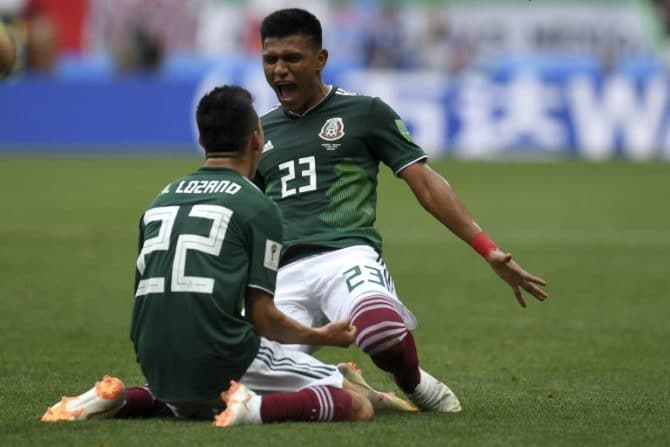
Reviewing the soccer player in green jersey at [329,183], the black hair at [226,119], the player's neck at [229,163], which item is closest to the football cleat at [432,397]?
the soccer player in green jersey at [329,183]

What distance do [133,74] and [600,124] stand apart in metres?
11.0

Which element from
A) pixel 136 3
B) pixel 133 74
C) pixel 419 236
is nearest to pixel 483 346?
pixel 419 236

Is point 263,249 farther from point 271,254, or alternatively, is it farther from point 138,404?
point 138,404

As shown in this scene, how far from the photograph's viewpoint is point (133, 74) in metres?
32.6

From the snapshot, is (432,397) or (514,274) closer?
(514,274)

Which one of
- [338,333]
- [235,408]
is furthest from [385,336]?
[235,408]

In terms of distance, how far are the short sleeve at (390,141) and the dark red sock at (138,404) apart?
5.71 feet

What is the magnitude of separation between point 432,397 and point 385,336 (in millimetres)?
504

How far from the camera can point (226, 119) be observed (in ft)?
20.2

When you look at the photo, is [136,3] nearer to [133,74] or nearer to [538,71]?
[133,74]

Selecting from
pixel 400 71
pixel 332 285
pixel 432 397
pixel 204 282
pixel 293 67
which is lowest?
pixel 400 71

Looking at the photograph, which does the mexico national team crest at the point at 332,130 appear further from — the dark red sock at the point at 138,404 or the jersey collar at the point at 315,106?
the dark red sock at the point at 138,404

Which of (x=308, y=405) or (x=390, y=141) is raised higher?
(x=390, y=141)

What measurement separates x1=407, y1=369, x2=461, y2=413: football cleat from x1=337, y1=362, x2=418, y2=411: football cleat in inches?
3.5
